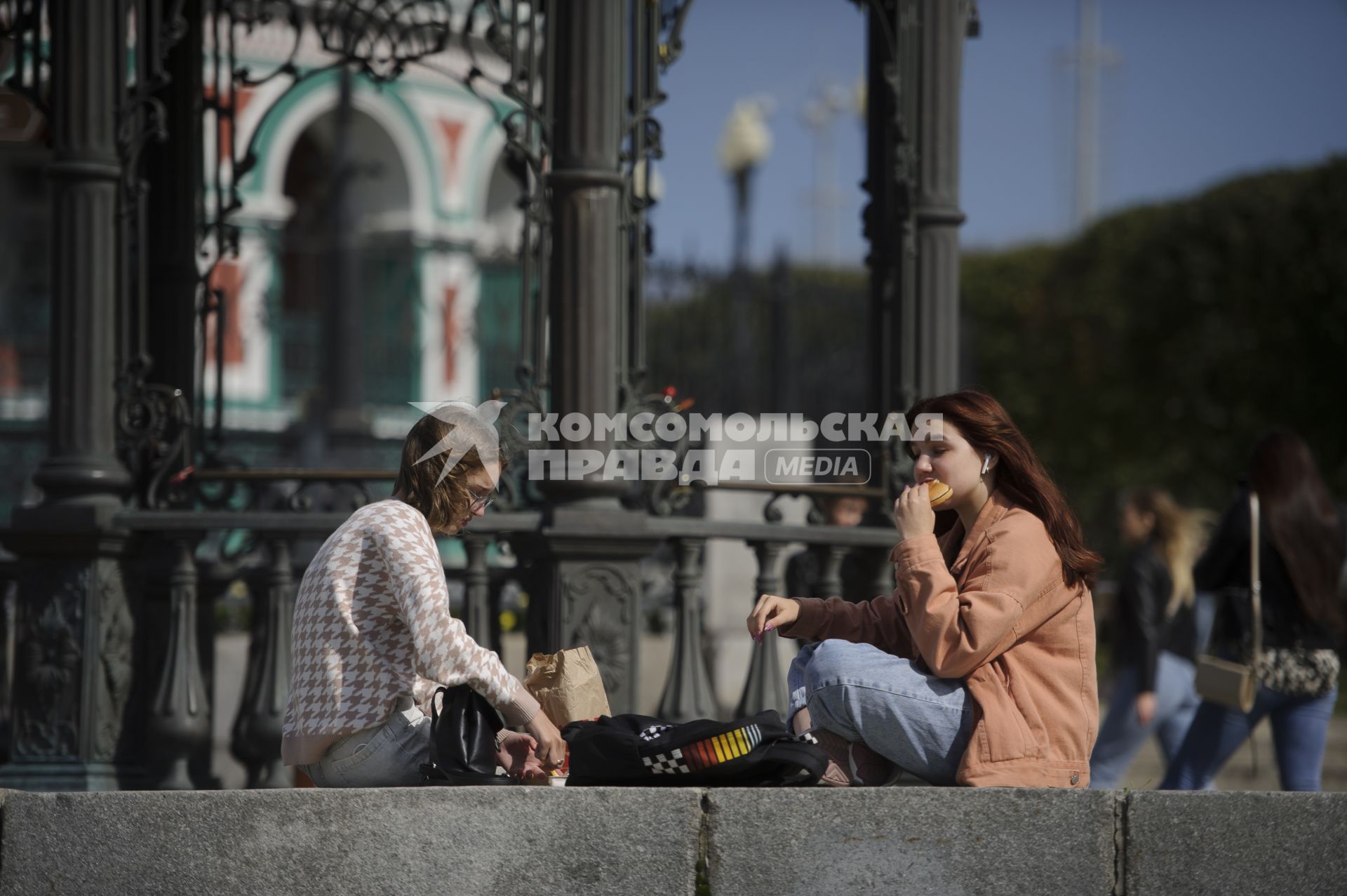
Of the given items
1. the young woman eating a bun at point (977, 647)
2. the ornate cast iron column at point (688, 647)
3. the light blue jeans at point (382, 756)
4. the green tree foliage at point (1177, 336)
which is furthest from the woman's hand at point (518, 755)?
the green tree foliage at point (1177, 336)

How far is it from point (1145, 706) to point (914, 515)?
424cm

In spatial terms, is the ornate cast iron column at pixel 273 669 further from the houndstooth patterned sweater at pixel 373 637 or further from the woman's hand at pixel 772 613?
the woman's hand at pixel 772 613

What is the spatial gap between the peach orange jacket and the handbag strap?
247cm

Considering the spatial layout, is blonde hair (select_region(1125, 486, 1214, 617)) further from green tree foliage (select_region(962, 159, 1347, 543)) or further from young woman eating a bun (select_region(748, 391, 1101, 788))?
green tree foliage (select_region(962, 159, 1347, 543))

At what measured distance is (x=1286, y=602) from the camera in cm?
646

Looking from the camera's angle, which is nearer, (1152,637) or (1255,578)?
(1255,578)

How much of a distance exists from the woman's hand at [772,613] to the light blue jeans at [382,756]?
35.4 inches

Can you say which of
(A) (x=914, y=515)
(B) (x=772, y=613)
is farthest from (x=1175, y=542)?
(A) (x=914, y=515)

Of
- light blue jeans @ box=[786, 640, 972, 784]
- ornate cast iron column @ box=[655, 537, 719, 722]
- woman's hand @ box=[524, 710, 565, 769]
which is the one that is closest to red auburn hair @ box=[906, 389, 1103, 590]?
light blue jeans @ box=[786, 640, 972, 784]

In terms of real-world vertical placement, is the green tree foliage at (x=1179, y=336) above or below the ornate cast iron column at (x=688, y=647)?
above

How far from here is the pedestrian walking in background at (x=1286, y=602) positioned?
6332 mm

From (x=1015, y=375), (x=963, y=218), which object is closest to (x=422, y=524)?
(x=963, y=218)

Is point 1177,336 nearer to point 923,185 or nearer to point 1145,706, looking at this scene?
point 1145,706

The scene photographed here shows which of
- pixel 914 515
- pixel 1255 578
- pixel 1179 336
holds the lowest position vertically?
pixel 1255 578
